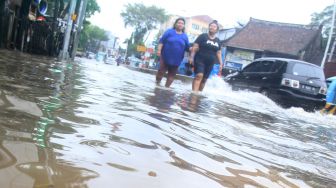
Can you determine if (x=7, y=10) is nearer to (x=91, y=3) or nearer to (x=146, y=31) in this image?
(x=91, y=3)

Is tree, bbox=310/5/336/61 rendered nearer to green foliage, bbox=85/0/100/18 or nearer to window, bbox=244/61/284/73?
green foliage, bbox=85/0/100/18

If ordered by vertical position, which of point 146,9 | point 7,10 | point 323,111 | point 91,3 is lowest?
point 323,111

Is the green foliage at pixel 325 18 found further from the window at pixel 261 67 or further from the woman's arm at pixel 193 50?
the woman's arm at pixel 193 50

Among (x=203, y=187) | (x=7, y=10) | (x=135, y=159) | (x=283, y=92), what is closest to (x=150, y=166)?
(x=135, y=159)

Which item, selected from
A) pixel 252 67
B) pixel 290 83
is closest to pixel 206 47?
A: pixel 290 83

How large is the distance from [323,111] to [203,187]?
7.92 m

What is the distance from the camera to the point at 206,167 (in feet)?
6.59

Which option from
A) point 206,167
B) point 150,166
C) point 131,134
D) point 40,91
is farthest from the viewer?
point 40,91

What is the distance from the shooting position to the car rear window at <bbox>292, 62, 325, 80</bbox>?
8.59 m

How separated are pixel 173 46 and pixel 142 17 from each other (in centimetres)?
5780

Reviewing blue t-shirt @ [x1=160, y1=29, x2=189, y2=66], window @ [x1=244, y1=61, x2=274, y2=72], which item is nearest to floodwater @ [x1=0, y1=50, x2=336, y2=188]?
blue t-shirt @ [x1=160, y1=29, x2=189, y2=66]

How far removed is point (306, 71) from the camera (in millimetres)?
8680

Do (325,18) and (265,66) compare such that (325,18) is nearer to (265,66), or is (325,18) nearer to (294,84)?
(265,66)

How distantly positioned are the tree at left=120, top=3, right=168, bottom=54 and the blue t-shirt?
56.7 metres
